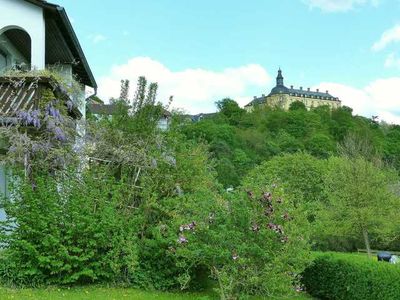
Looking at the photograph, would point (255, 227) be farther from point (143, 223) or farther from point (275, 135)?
point (275, 135)

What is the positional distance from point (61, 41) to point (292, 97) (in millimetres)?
161438

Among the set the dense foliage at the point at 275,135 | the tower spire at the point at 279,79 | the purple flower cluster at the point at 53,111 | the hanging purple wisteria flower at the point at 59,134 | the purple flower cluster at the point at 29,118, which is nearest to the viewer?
the purple flower cluster at the point at 29,118

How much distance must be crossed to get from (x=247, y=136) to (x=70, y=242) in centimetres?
7328

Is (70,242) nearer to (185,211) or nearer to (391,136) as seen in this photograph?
(185,211)

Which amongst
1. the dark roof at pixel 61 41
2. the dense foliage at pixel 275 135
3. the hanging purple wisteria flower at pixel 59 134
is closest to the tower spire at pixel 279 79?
the dense foliage at pixel 275 135

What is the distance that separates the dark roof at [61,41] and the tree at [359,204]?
18794 millimetres

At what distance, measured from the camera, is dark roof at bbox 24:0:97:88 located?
47.1 feet

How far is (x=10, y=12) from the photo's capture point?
13.7 metres

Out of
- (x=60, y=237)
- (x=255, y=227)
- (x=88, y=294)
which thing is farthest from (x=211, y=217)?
(x=60, y=237)

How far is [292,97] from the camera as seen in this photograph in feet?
572

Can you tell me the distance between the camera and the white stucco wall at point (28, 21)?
1366 centimetres

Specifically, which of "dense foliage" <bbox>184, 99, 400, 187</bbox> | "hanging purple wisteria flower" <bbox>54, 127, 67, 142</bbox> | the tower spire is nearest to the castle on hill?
the tower spire

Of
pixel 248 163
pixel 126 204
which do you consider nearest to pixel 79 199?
pixel 126 204

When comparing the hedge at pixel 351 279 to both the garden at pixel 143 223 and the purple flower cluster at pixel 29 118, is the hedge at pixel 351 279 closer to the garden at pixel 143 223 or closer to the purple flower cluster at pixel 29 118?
the garden at pixel 143 223
